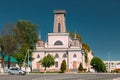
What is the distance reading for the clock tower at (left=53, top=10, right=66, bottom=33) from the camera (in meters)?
123

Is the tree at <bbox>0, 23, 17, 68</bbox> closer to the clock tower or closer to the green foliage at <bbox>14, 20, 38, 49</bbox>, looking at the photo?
the green foliage at <bbox>14, 20, 38, 49</bbox>

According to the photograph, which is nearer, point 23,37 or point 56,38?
point 23,37

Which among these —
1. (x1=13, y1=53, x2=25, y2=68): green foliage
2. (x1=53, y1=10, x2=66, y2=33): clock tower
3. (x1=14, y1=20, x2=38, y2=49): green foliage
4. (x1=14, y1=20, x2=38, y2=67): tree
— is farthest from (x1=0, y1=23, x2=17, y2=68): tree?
(x1=53, y1=10, x2=66, y2=33): clock tower

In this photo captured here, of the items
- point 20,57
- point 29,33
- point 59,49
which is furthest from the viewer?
point 59,49

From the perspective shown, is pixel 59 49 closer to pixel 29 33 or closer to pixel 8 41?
pixel 29 33

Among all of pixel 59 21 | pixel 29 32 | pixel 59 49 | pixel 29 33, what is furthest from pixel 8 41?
pixel 59 21

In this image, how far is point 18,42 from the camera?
285 ft

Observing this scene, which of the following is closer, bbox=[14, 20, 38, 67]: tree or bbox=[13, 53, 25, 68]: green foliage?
bbox=[13, 53, 25, 68]: green foliage

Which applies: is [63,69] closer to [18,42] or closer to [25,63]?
[25,63]

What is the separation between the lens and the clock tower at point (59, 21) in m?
123

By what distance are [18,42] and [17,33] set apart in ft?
8.02

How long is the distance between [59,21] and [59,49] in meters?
12.0

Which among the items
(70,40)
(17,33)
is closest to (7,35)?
(17,33)

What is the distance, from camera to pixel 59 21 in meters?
125
